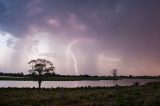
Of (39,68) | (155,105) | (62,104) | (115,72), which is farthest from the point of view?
(115,72)

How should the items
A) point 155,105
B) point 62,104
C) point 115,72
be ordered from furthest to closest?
point 115,72 → point 62,104 → point 155,105

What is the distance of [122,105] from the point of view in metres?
27.4

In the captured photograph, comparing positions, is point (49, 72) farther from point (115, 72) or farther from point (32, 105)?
point (115, 72)

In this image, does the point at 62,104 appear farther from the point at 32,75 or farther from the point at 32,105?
the point at 32,75

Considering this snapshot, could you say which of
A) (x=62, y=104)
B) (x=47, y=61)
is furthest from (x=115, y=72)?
(x=62, y=104)

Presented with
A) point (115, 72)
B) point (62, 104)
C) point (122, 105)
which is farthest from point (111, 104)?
point (115, 72)

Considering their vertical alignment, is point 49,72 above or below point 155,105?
above

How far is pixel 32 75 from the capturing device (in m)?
82.4

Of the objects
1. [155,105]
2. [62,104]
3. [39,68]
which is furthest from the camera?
[39,68]

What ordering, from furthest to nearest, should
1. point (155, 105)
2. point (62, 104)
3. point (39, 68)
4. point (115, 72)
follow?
point (115, 72) < point (39, 68) < point (62, 104) < point (155, 105)

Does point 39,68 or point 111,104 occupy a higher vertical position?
point 39,68

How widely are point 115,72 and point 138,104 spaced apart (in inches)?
4437

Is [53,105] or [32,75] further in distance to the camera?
[32,75]

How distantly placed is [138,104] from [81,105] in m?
5.73
